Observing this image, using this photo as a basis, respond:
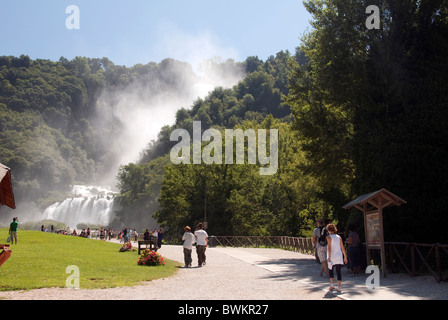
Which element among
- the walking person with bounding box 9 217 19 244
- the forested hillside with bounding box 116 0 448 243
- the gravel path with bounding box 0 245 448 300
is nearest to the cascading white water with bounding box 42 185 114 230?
the walking person with bounding box 9 217 19 244

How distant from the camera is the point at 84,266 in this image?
1681 centimetres

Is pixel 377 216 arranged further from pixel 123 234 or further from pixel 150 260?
pixel 123 234

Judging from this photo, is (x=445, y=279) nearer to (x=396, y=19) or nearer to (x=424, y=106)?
(x=424, y=106)

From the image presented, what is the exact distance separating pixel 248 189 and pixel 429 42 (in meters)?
37.2

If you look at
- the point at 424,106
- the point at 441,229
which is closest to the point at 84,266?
the point at 441,229

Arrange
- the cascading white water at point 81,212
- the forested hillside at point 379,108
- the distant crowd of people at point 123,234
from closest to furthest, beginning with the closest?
the forested hillside at point 379,108 < the distant crowd of people at point 123,234 < the cascading white water at point 81,212

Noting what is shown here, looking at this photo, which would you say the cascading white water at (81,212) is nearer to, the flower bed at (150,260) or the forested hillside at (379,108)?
the forested hillside at (379,108)

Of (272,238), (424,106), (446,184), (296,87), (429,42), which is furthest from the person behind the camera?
(272,238)

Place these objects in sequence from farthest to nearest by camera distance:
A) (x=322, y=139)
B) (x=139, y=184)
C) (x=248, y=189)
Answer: (x=139, y=184), (x=248, y=189), (x=322, y=139)

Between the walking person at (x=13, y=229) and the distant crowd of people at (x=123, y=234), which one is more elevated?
the walking person at (x=13, y=229)

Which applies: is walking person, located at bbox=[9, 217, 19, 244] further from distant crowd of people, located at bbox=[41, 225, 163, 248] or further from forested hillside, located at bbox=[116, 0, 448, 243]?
forested hillside, located at bbox=[116, 0, 448, 243]

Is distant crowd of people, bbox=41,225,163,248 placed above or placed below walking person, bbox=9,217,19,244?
below

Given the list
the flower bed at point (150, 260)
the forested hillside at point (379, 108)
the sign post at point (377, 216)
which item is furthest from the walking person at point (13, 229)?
the sign post at point (377, 216)

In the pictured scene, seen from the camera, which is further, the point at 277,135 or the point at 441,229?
the point at 277,135
